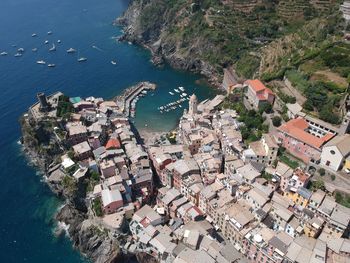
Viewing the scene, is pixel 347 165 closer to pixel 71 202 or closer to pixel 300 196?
pixel 300 196

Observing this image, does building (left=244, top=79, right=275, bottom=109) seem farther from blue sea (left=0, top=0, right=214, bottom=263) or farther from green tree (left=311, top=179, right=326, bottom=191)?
green tree (left=311, top=179, right=326, bottom=191)

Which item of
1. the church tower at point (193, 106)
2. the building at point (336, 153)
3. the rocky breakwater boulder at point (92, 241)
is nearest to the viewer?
the building at point (336, 153)

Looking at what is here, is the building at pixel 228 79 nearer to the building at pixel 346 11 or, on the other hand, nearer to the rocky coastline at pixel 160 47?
the rocky coastline at pixel 160 47

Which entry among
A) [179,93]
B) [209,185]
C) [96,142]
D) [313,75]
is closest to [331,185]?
[209,185]

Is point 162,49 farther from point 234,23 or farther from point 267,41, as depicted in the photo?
point 267,41

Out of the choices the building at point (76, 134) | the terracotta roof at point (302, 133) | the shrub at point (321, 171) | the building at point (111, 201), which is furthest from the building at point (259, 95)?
the building at point (76, 134)

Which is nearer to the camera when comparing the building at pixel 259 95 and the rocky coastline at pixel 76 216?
the rocky coastline at pixel 76 216

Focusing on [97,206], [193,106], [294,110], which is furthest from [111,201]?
[294,110]
